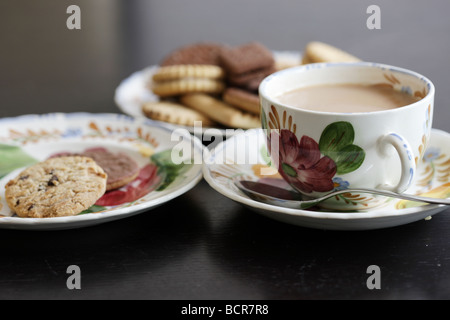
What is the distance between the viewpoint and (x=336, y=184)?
855mm

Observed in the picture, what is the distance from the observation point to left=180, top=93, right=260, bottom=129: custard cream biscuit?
1.36m

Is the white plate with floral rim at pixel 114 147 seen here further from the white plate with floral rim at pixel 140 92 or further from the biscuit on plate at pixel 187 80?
the biscuit on plate at pixel 187 80

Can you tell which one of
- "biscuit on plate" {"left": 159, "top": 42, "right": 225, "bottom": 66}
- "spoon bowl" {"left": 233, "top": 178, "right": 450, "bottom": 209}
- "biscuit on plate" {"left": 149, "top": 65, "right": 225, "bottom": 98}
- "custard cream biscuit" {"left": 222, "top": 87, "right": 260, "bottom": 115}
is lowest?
"spoon bowl" {"left": 233, "top": 178, "right": 450, "bottom": 209}

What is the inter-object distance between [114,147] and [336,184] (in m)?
0.50

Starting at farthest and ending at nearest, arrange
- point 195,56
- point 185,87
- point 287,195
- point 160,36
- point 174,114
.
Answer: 1. point 160,36
2. point 195,56
3. point 185,87
4. point 174,114
5. point 287,195

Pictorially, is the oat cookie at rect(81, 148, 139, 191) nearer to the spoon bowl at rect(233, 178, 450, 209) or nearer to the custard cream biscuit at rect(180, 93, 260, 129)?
the spoon bowl at rect(233, 178, 450, 209)

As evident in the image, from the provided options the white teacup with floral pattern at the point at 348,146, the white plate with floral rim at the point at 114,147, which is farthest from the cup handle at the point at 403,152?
the white plate with floral rim at the point at 114,147

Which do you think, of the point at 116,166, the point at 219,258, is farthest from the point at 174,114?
the point at 219,258

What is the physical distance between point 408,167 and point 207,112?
28.1 inches

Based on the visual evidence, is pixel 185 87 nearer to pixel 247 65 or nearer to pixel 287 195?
pixel 247 65

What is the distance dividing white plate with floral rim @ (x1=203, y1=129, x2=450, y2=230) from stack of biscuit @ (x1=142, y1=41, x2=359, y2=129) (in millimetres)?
310

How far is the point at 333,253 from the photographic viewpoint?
80 centimetres

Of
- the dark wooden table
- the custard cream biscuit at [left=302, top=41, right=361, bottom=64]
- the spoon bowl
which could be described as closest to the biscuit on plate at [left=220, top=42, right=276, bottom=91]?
the custard cream biscuit at [left=302, top=41, right=361, bottom=64]
